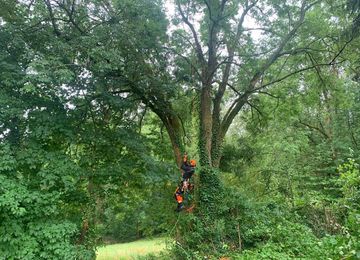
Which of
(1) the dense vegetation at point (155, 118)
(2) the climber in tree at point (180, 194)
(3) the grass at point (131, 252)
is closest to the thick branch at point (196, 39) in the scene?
(1) the dense vegetation at point (155, 118)

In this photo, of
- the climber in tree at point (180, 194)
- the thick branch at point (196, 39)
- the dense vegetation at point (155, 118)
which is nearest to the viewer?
the dense vegetation at point (155, 118)

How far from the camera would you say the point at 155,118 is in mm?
13195

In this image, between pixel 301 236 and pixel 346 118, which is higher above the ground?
pixel 346 118

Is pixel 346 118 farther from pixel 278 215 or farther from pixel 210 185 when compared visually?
pixel 210 185

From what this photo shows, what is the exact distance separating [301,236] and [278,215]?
2377mm

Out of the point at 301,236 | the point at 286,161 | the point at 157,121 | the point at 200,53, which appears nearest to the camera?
the point at 301,236

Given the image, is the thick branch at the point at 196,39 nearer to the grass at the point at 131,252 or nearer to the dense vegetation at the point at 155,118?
the dense vegetation at the point at 155,118

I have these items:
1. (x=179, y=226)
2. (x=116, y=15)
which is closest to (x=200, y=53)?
(x=116, y=15)

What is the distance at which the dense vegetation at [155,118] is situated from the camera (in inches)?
270

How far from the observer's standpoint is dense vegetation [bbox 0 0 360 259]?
6.86m

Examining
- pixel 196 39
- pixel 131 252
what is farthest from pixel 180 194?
pixel 131 252

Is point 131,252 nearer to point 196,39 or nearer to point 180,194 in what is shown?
point 180,194

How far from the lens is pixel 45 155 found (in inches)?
285

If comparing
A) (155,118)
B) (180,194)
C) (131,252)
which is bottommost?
(131,252)
